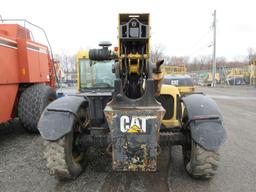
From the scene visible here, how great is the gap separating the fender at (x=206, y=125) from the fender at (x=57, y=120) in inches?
63.6

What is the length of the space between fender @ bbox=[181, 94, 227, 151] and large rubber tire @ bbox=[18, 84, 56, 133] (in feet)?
11.9

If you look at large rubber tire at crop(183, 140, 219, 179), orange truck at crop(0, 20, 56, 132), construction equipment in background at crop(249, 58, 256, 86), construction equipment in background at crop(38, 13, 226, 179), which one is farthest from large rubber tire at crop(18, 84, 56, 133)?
construction equipment in background at crop(249, 58, 256, 86)

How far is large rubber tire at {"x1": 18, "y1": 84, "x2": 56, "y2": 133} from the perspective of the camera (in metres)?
5.91

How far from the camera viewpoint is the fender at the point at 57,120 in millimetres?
3504

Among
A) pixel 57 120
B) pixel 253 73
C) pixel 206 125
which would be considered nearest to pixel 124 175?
pixel 57 120

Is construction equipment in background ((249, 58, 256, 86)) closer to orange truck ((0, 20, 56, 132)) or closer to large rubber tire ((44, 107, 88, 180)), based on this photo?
orange truck ((0, 20, 56, 132))

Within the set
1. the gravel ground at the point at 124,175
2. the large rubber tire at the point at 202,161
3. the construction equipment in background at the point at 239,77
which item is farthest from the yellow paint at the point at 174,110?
the construction equipment in background at the point at 239,77

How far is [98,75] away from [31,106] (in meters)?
1.68

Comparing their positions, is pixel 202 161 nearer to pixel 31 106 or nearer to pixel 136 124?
pixel 136 124

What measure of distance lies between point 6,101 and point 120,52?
318cm

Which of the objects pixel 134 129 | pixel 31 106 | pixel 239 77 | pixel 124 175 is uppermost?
pixel 134 129

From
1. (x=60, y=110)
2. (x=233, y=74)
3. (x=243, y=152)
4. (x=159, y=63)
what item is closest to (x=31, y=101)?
(x=60, y=110)

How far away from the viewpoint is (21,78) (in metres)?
5.98

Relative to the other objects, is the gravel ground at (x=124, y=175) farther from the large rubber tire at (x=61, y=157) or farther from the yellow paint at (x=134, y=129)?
the yellow paint at (x=134, y=129)
